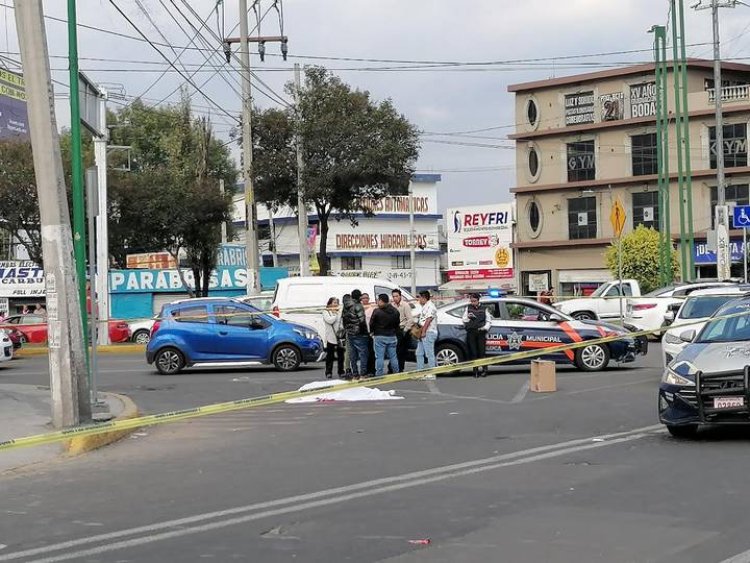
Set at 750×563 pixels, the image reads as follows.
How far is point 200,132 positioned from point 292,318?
35.1 meters

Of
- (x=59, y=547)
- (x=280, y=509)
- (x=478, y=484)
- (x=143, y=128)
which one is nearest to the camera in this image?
(x=59, y=547)

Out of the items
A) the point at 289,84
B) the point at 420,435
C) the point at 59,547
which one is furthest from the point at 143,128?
the point at 59,547

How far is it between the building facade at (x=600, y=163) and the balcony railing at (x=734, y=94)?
0.06m

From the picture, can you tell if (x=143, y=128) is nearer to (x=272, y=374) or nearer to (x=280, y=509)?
(x=272, y=374)

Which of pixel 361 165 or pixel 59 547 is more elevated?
pixel 361 165

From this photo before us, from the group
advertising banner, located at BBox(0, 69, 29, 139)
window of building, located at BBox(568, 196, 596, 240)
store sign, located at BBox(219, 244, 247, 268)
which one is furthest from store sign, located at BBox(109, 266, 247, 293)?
window of building, located at BBox(568, 196, 596, 240)

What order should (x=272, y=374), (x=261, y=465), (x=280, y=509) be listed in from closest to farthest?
(x=280, y=509) → (x=261, y=465) → (x=272, y=374)

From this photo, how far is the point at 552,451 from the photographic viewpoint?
10.7m

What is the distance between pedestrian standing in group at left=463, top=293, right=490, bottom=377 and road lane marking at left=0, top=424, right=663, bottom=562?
7846mm

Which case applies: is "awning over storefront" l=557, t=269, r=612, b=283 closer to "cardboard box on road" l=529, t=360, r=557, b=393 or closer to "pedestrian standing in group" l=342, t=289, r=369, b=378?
"pedestrian standing in group" l=342, t=289, r=369, b=378

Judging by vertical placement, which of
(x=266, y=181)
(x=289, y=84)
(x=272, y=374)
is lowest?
(x=272, y=374)

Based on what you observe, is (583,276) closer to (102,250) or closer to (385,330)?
(102,250)

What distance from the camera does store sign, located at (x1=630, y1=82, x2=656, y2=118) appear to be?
197 ft

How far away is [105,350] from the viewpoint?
101 feet
